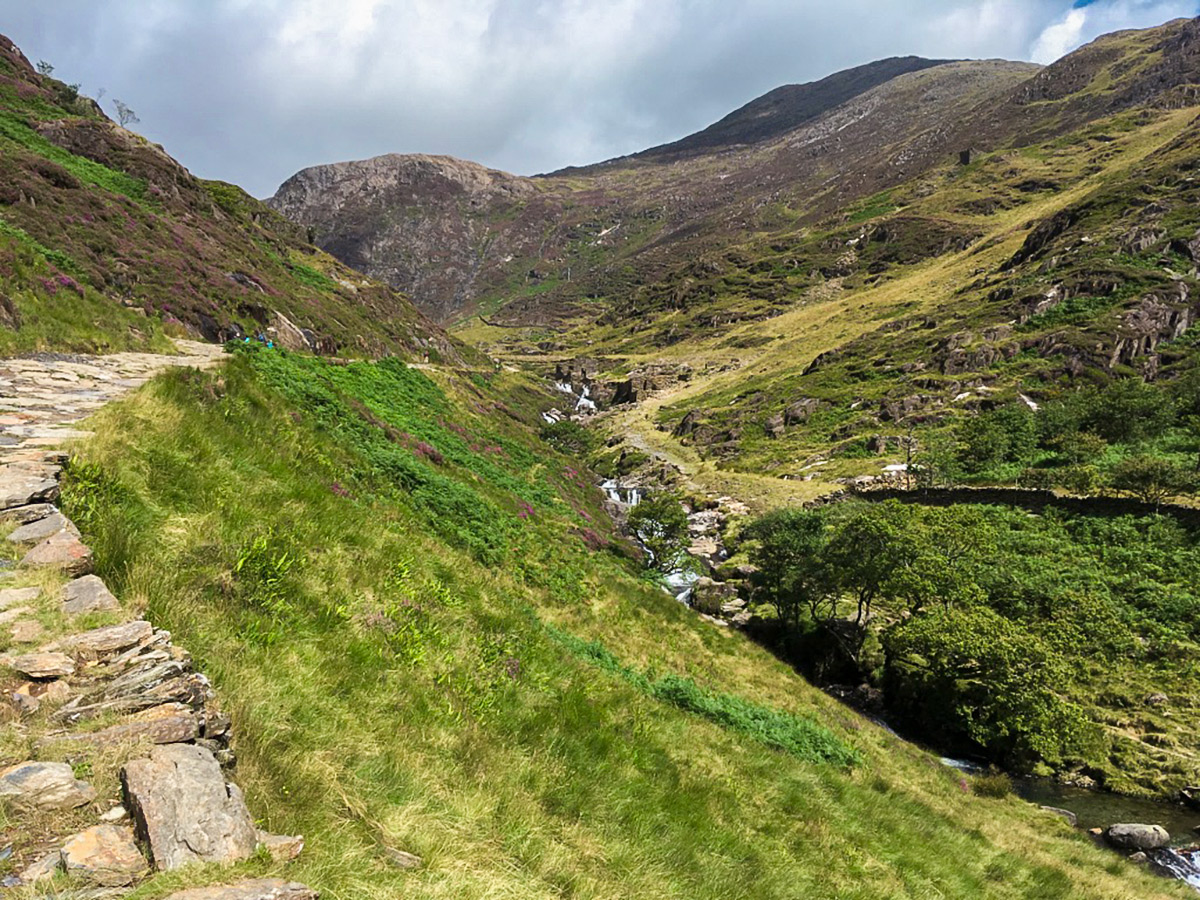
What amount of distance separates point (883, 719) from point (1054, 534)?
72.3 ft

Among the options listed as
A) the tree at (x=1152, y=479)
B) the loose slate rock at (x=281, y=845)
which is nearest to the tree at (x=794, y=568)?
the tree at (x=1152, y=479)

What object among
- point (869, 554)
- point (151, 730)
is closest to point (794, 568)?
point (869, 554)

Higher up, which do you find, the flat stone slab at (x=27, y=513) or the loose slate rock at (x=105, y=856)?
the flat stone slab at (x=27, y=513)

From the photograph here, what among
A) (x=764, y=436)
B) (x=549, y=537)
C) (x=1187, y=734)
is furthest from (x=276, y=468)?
(x=764, y=436)

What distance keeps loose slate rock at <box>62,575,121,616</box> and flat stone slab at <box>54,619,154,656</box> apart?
0.28 metres

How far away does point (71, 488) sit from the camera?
5758 millimetres

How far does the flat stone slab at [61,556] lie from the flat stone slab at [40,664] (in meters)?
1.20

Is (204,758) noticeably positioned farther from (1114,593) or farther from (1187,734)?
(1114,593)

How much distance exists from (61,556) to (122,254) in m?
29.4

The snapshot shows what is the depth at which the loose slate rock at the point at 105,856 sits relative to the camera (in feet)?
8.21

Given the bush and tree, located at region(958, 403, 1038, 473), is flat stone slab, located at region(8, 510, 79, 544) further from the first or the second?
tree, located at region(958, 403, 1038, 473)

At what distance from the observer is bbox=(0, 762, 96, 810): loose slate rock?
2.75 m

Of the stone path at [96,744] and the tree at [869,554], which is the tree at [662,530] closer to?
the tree at [869,554]

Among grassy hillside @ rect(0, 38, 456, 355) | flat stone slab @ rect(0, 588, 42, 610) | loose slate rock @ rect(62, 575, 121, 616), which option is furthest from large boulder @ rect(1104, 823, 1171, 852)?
grassy hillside @ rect(0, 38, 456, 355)
